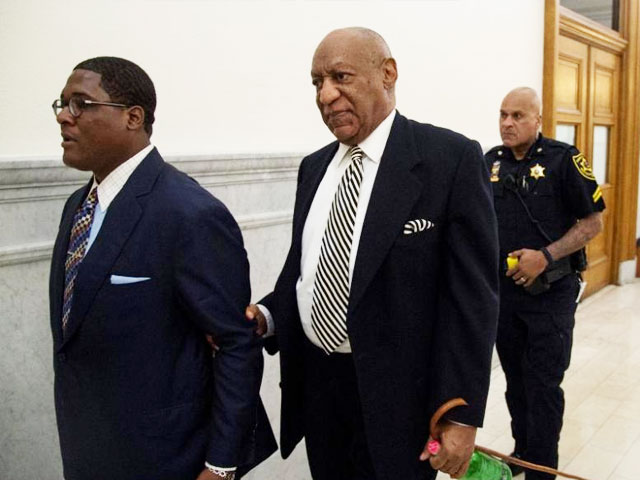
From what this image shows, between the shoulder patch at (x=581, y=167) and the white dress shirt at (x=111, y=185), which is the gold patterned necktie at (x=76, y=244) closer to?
the white dress shirt at (x=111, y=185)

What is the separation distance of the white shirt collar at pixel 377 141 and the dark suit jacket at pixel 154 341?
0.39m

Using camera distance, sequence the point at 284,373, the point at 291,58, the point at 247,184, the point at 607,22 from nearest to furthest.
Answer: the point at 284,373 < the point at 247,184 < the point at 291,58 < the point at 607,22

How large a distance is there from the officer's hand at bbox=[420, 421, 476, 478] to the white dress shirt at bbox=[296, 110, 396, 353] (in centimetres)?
30

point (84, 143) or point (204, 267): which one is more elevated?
point (84, 143)

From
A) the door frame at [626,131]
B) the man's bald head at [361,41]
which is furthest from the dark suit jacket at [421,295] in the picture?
the door frame at [626,131]

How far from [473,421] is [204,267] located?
27.1 inches

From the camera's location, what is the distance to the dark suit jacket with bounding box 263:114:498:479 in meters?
1.40

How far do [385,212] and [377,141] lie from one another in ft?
0.69

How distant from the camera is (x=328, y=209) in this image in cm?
159

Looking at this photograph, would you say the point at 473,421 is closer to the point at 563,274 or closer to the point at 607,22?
the point at 563,274

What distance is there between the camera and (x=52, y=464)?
185cm

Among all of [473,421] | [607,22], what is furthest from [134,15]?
[607,22]

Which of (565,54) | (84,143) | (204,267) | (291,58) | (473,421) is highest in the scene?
(565,54)

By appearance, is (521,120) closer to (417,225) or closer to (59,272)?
(417,225)
